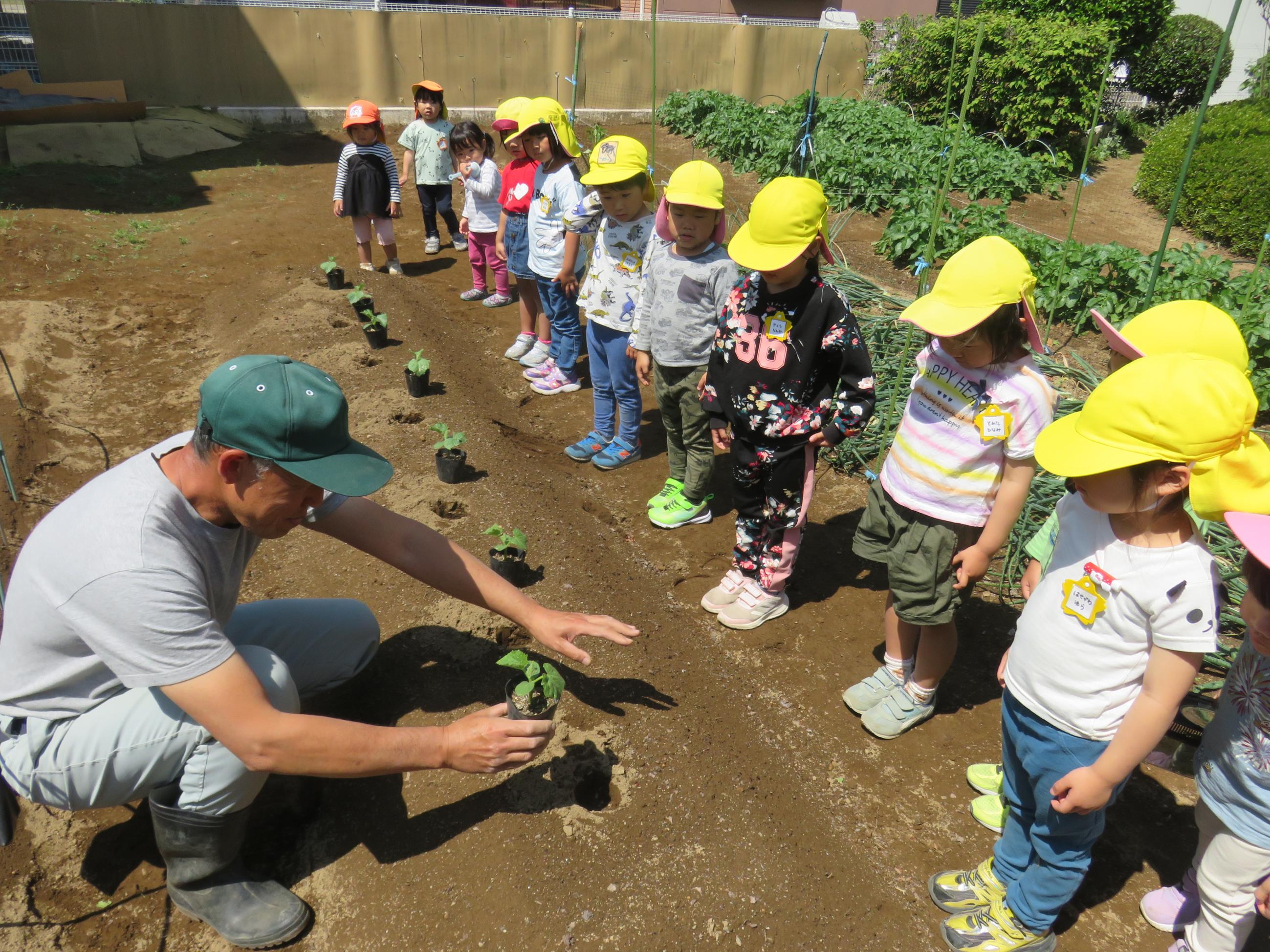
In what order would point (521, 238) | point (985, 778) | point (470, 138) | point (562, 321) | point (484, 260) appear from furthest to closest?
point (484, 260), point (470, 138), point (521, 238), point (562, 321), point (985, 778)

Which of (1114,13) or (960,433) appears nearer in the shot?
(960,433)

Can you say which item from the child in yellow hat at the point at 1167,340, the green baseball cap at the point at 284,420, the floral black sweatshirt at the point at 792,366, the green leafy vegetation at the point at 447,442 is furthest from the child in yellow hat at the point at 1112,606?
the green leafy vegetation at the point at 447,442

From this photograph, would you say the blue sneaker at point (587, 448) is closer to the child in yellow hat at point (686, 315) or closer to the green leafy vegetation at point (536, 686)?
the child in yellow hat at point (686, 315)

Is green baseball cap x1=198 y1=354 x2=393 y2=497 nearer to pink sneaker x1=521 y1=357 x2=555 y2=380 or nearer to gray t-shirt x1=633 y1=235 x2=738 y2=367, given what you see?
gray t-shirt x1=633 y1=235 x2=738 y2=367

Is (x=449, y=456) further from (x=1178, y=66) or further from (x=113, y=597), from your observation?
(x=1178, y=66)

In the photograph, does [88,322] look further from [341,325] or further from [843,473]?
[843,473]

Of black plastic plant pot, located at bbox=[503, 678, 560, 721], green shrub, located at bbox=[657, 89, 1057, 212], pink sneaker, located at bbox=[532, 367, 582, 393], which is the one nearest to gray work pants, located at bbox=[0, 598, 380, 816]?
black plastic plant pot, located at bbox=[503, 678, 560, 721]

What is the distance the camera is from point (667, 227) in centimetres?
380

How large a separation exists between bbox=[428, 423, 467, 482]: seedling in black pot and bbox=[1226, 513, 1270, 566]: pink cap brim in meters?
3.27

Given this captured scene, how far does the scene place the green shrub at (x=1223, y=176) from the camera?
9023mm

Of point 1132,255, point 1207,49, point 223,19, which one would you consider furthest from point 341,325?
point 1207,49

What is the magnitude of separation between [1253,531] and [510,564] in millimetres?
2579

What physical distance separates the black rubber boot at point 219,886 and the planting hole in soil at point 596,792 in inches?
32.4

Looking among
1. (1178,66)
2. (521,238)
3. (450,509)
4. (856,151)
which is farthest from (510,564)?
(1178,66)
